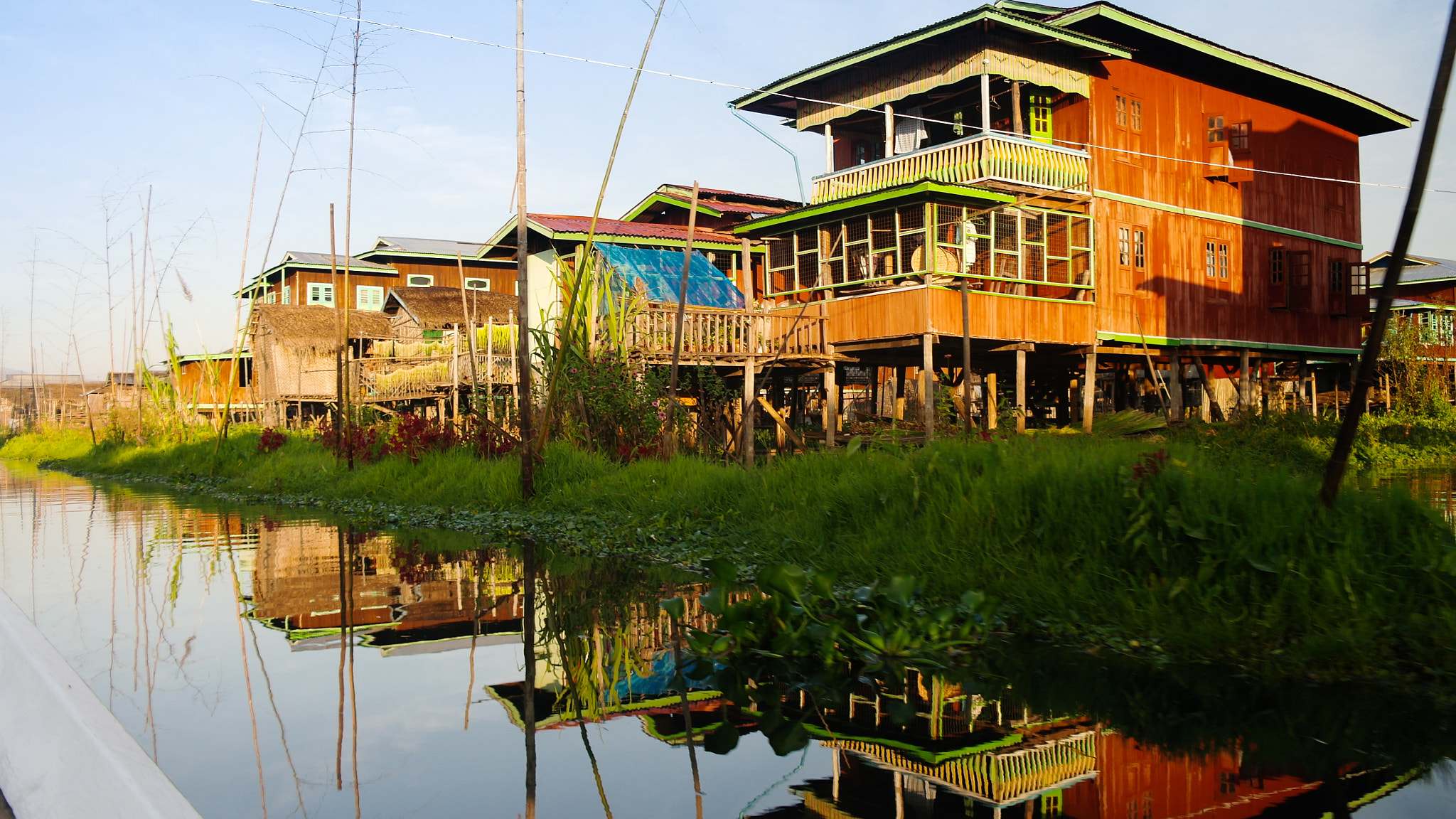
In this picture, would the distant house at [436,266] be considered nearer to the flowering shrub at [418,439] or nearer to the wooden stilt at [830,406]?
the flowering shrub at [418,439]

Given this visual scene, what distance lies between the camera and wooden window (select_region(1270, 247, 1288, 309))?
27.5 m

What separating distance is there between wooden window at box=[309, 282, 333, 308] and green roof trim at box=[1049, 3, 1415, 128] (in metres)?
40.9

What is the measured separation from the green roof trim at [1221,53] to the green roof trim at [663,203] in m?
10.5

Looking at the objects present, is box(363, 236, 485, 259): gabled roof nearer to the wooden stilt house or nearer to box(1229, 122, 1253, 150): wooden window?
the wooden stilt house

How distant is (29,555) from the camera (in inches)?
477

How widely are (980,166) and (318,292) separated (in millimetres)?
41301

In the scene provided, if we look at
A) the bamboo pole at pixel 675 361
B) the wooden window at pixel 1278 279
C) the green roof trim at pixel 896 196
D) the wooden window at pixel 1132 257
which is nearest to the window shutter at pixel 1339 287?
the wooden window at pixel 1278 279

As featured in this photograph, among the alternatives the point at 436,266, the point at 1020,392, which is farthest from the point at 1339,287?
the point at 436,266

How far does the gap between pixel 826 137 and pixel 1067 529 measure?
63.4 feet

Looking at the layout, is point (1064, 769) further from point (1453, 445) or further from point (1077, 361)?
point (1453, 445)

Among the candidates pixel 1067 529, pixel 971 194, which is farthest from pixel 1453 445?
pixel 1067 529

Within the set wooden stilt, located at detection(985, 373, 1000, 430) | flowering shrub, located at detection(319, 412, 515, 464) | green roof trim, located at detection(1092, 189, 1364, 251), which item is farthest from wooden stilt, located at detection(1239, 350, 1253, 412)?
flowering shrub, located at detection(319, 412, 515, 464)

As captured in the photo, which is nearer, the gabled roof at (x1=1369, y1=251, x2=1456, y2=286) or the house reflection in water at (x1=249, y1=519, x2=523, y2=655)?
the house reflection in water at (x1=249, y1=519, x2=523, y2=655)

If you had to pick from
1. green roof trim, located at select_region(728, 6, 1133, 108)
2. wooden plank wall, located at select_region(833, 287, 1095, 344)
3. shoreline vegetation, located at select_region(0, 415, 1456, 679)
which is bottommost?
shoreline vegetation, located at select_region(0, 415, 1456, 679)
